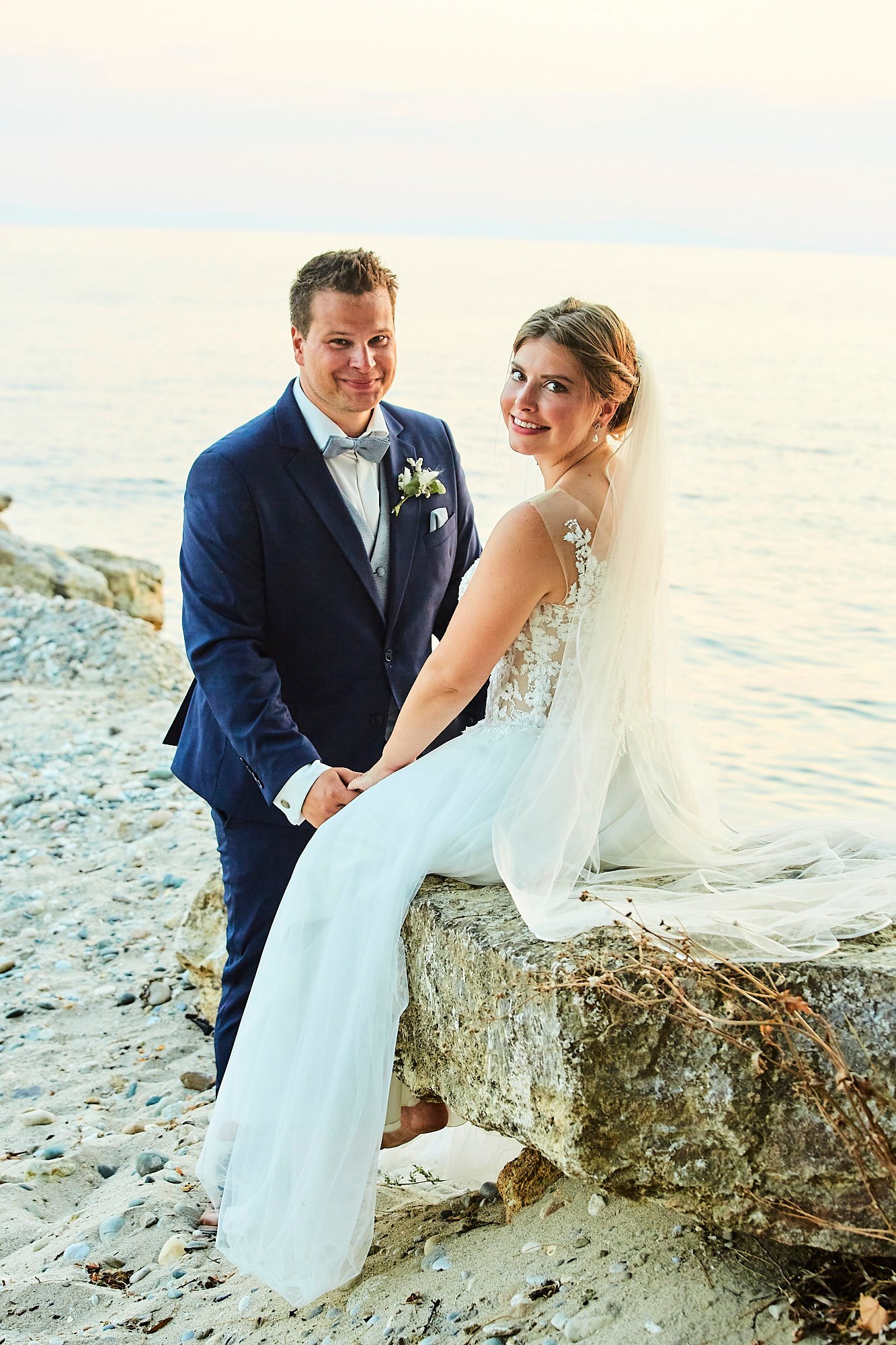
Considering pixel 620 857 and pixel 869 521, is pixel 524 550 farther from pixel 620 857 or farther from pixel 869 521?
pixel 869 521

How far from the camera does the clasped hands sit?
3.60 m

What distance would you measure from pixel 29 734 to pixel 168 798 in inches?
67.5

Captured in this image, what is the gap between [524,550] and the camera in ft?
11.0

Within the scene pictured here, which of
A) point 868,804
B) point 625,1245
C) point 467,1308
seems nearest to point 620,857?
point 625,1245

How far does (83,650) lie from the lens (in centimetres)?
1030

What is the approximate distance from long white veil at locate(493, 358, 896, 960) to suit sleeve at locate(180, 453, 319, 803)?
84cm

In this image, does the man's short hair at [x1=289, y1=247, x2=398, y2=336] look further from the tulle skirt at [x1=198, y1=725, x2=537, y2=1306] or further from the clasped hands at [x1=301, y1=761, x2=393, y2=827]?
the tulle skirt at [x1=198, y1=725, x2=537, y2=1306]

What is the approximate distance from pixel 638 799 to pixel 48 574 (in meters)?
9.92

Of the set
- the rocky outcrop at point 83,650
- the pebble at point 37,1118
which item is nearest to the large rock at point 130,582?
the rocky outcrop at point 83,650

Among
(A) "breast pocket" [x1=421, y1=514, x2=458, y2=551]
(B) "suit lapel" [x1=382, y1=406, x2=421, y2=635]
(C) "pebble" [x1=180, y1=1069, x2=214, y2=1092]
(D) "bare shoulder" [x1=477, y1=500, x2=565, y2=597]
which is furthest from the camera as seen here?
(C) "pebble" [x1=180, y1=1069, x2=214, y2=1092]

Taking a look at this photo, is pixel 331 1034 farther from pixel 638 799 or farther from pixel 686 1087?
pixel 638 799

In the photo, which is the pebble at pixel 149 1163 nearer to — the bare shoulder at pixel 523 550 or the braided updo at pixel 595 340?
the bare shoulder at pixel 523 550

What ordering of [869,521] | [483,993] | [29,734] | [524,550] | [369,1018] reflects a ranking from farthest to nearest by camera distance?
[869,521]
[29,734]
[524,550]
[369,1018]
[483,993]

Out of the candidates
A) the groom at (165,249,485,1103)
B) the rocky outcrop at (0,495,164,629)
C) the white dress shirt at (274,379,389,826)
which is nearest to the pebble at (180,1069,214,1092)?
the groom at (165,249,485,1103)
